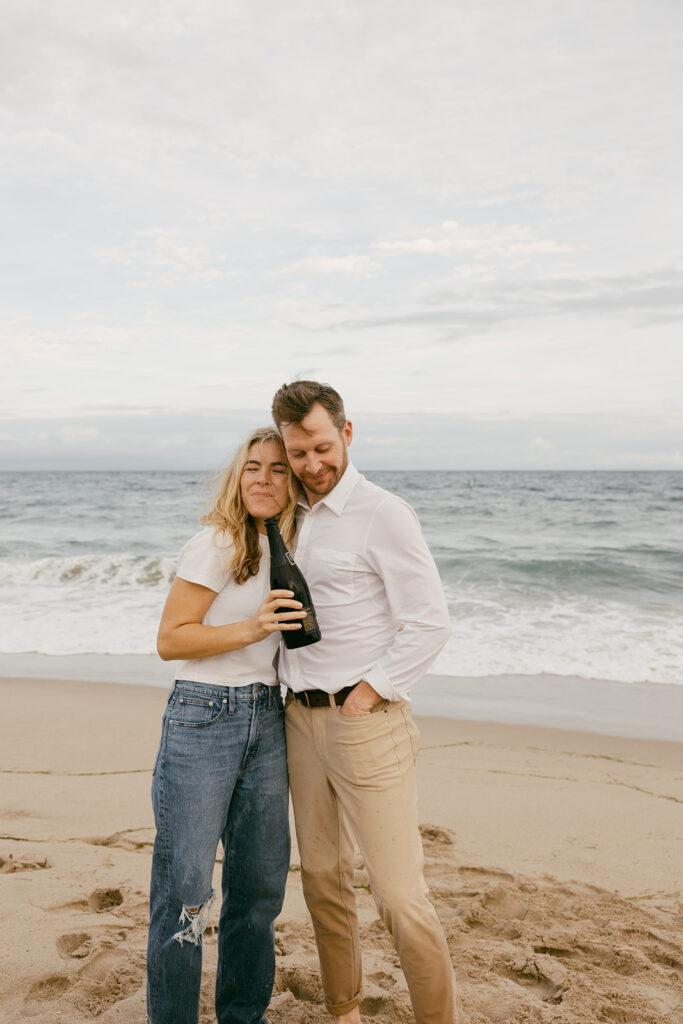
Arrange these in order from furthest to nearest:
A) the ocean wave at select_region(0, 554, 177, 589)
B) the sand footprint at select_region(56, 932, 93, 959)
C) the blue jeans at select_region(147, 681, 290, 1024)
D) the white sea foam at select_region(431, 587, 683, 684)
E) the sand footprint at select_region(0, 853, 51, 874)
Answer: the ocean wave at select_region(0, 554, 177, 589) < the white sea foam at select_region(431, 587, 683, 684) < the sand footprint at select_region(0, 853, 51, 874) < the sand footprint at select_region(56, 932, 93, 959) < the blue jeans at select_region(147, 681, 290, 1024)

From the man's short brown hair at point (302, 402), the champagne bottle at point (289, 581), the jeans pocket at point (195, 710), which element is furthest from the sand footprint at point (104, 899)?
the man's short brown hair at point (302, 402)

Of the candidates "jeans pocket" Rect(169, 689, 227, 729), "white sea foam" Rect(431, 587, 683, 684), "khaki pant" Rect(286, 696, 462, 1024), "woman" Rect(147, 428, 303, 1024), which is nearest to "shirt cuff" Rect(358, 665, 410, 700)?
"khaki pant" Rect(286, 696, 462, 1024)

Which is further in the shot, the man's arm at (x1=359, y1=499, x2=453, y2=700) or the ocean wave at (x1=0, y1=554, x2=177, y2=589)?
the ocean wave at (x1=0, y1=554, x2=177, y2=589)

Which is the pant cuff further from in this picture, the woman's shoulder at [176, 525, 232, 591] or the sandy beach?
the woman's shoulder at [176, 525, 232, 591]

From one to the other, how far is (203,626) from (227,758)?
0.49 meters

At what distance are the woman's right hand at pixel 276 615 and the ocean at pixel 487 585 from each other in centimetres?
57

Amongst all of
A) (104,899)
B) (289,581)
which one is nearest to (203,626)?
(289,581)

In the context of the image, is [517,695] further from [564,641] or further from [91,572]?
[91,572]

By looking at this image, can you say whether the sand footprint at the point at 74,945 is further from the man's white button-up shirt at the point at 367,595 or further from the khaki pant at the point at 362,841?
the man's white button-up shirt at the point at 367,595

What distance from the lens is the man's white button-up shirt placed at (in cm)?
281

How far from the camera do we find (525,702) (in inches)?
313

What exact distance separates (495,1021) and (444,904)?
1.01 m

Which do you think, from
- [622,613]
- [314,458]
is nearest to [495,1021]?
[314,458]

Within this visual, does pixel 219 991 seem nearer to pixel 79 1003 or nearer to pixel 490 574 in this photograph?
pixel 79 1003
